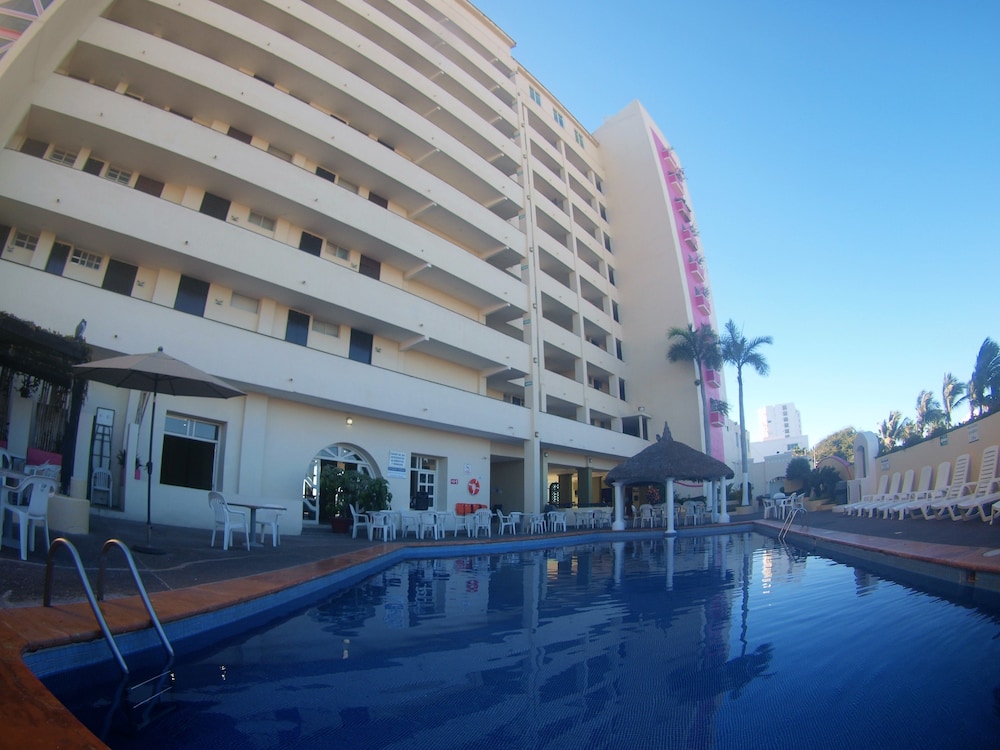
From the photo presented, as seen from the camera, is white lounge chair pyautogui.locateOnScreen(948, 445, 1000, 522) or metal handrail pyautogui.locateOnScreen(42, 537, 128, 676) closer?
metal handrail pyautogui.locateOnScreen(42, 537, 128, 676)

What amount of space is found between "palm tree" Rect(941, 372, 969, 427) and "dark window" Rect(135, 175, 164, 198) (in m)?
53.7

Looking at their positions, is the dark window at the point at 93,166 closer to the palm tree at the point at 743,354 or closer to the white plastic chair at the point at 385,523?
the white plastic chair at the point at 385,523

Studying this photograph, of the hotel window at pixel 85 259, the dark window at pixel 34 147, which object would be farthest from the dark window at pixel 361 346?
the dark window at pixel 34 147

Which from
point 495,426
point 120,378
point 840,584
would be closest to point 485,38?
point 495,426

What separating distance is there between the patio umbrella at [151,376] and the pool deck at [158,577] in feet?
4.34

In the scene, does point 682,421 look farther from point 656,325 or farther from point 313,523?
point 313,523

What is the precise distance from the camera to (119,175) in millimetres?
14062

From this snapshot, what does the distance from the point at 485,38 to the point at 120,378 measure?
2592 cm

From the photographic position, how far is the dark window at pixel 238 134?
640 inches

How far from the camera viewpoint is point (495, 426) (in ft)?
65.4

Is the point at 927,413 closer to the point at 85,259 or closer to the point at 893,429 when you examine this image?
the point at 893,429

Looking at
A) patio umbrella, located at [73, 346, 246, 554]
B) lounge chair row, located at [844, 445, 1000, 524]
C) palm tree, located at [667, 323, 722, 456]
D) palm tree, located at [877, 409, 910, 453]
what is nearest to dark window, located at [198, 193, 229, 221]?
patio umbrella, located at [73, 346, 246, 554]

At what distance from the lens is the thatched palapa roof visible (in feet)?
58.9

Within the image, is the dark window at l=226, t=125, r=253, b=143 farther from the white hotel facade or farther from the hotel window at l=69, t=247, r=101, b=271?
the hotel window at l=69, t=247, r=101, b=271
